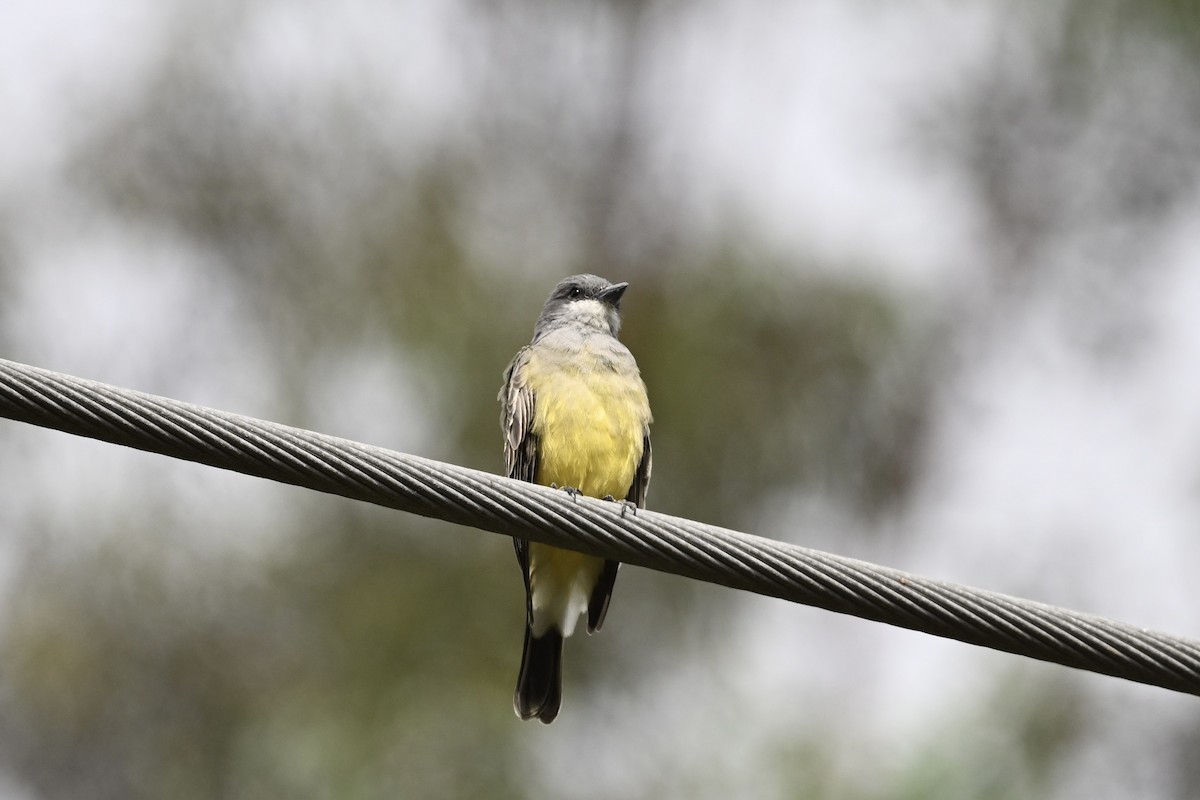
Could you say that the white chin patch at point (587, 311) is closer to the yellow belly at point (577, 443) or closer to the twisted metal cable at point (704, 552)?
the yellow belly at point (577, 443)

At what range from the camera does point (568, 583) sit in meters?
6.10

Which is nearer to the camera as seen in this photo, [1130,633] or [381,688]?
[1130,633]

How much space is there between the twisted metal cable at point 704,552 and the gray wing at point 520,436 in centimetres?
225

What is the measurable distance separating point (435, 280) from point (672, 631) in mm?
3486

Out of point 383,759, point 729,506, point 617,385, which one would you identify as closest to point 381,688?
point 383,759

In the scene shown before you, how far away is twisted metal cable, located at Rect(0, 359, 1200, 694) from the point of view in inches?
122

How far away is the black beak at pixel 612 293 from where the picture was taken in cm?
672

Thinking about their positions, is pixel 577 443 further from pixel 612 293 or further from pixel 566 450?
pixel 612 293

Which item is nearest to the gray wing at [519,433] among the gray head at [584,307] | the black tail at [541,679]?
the gray head at [584,307]

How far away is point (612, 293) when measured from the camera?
6.75m

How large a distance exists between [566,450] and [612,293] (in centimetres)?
135

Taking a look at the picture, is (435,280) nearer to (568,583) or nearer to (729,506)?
(729,506)

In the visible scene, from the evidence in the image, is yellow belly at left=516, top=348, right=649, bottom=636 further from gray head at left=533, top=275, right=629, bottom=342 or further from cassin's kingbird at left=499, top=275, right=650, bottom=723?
gray head at left=533, top=275, right=629, bottom=342

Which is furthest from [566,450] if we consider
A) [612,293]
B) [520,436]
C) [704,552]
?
[704,552]
